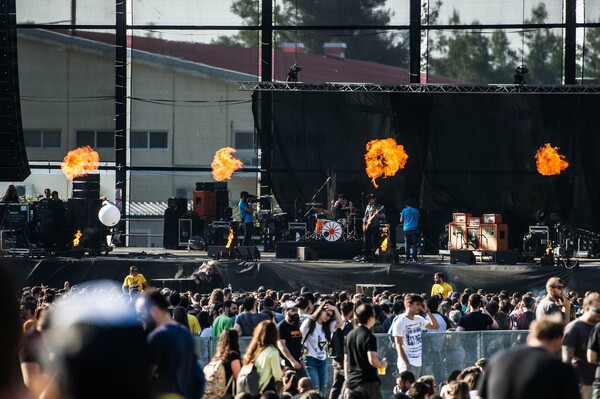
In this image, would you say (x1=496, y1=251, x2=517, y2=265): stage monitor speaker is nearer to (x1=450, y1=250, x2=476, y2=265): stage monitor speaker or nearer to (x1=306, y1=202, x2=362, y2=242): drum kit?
(x1=450, y1=250, x2=476, y2=265): stage monitor speaker

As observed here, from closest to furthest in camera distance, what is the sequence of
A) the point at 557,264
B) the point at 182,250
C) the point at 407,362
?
the point at 407,362, the point at 557,264, the point at 182,250

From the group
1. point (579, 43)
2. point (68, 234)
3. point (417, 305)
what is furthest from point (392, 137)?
point (417, 305)

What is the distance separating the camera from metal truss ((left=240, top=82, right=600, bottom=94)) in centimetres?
2547

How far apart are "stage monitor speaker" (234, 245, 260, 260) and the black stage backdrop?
10.2ft

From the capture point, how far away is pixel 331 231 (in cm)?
2405

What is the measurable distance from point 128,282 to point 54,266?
158 inches

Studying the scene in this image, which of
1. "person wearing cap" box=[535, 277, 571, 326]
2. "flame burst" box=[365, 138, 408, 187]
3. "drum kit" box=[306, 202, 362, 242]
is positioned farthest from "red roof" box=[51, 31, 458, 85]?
"person wearing cap" box=[535, 277, 571, 326]

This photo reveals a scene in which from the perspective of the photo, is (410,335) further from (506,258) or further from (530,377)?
(506,258)

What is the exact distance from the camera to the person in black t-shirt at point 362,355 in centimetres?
833

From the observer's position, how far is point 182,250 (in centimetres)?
2594

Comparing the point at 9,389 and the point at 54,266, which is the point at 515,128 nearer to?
the point at 54,266

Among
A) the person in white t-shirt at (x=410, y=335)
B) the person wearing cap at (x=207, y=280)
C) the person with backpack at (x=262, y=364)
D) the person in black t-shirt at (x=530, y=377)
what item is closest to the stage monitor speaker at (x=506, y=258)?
the person wearing cap at (x=207, y=280)

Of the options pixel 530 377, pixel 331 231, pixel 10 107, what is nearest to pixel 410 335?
pixel 530 377

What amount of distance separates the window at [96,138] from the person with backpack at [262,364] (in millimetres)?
21491
